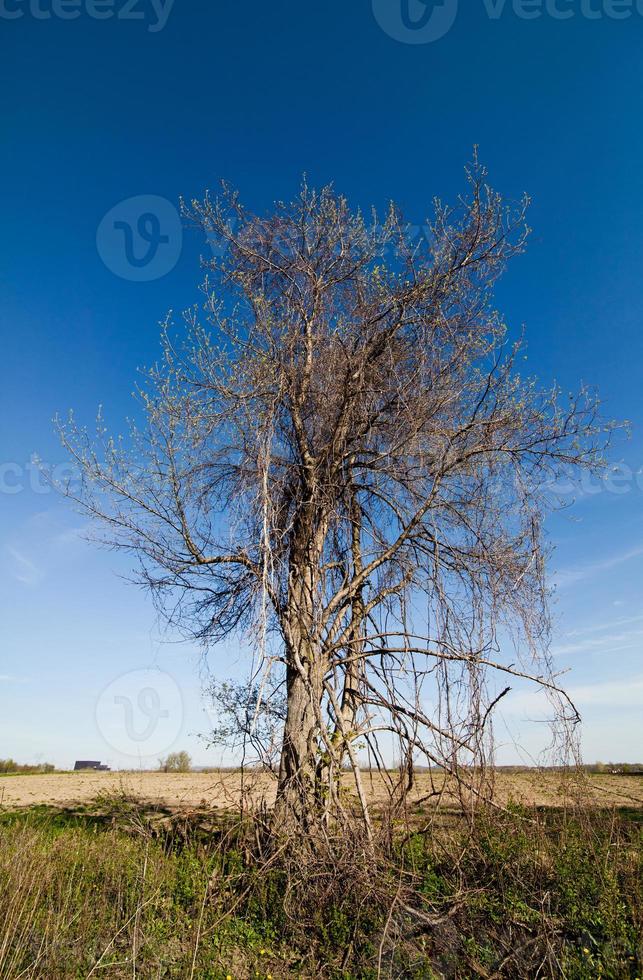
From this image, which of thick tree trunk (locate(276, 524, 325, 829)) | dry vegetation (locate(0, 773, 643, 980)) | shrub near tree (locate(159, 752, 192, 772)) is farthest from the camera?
shrub near tree (locate(159, 752, 192, 772))

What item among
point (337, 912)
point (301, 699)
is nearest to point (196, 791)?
point (301, 699)

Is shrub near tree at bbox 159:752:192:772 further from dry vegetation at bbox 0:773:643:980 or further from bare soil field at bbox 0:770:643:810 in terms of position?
dry vegetation at bbox 0:773:643:980

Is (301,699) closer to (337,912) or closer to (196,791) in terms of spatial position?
(337,912)

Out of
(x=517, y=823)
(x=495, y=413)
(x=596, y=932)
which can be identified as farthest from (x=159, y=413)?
(x=596, y=932)

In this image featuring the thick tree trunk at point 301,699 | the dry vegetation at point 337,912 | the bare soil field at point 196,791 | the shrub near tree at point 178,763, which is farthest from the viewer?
the shrub near tree at point 178,763

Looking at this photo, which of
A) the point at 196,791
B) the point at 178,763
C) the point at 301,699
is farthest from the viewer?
the point at 178,763

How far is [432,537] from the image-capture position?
689 centimetres

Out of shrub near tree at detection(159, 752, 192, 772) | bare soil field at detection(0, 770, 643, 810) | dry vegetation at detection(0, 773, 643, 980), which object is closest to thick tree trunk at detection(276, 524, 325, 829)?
dry vegetation at detection(0, 773, 643, 980)

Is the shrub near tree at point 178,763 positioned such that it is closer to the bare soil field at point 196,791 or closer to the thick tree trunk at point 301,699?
the bare soil field at point 196,791

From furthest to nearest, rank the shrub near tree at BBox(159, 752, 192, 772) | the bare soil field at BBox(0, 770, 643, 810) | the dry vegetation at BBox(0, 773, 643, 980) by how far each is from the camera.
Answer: the shrub near tree at BBox(159, 752, 192, 772) → the bare soil field at BBox(0, 770, 643, 810) → the dry vegetation at BBox(0, 773, 643, 980)

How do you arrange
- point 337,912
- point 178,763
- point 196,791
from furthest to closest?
point 178,763 < point 196,791 < point 337,912

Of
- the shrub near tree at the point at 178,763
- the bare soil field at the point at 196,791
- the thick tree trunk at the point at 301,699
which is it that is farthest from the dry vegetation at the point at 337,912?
the shrub near tree at the point at 178,763

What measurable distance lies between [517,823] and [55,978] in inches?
167

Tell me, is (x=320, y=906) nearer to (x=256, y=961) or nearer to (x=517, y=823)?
(x=256, y=961)
